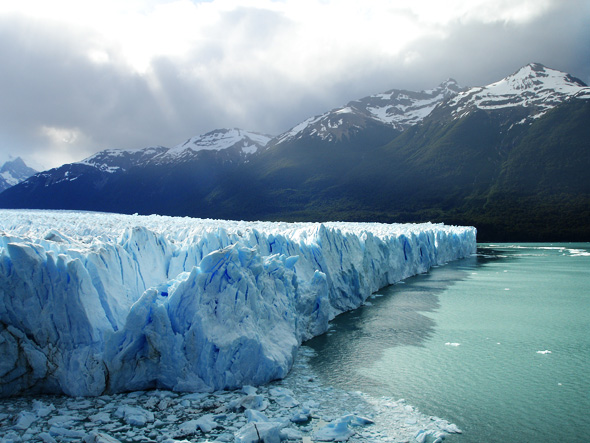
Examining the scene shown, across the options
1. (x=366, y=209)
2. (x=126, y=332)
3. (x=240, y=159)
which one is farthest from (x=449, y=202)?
(x=240, y=159)

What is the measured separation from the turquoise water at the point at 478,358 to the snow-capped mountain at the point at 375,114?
84.6 m

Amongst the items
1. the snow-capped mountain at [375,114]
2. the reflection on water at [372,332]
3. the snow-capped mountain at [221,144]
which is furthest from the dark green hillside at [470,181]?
the snow-capped mountain at [221,144]

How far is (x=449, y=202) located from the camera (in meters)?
59.0

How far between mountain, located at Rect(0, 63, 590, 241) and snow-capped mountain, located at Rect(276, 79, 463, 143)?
Result: 634 millimetres

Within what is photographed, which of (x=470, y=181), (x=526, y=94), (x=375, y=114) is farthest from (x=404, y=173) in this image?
(x=375, y=114)

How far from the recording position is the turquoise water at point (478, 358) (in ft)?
21.0

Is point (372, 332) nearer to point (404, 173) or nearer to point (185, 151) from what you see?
point (404, 173)

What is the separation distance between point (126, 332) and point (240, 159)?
114550 millimetres

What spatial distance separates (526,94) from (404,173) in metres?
30.8

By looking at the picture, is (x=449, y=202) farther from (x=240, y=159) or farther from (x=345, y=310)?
(x=240, y=159)

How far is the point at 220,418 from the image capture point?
235 inches

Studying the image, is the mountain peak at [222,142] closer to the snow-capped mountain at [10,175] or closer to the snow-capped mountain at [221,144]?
the snow-capped mountain at [221,144]

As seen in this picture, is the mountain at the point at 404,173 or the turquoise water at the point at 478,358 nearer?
the turquoise water at the point at 478,358

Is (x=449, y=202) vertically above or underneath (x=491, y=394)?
above
